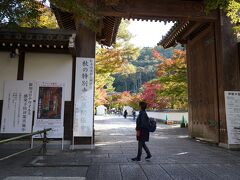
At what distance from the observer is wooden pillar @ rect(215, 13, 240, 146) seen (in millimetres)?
10852

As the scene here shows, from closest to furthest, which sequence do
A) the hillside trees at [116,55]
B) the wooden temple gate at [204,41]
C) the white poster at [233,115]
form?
the white poster at [233,115], the wooden temple gate at [204,41], the hillside trees at [116,55]

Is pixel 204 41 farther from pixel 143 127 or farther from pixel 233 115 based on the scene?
pixel 143 127

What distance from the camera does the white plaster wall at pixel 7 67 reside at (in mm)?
10156

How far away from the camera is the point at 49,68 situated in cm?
1038

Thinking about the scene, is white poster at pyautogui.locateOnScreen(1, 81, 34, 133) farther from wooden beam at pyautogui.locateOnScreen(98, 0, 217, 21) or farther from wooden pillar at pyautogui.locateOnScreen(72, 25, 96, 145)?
wooden beam at pyautogui.locateOnScreen(98, 0, 217, 21)

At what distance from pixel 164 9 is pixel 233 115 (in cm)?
523

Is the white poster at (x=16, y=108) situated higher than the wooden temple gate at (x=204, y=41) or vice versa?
the wooden temple gate at (x=204, y=41)

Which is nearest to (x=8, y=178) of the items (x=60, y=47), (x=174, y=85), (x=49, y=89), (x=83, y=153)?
(x=83, y=153)

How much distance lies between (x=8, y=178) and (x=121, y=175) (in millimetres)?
2534

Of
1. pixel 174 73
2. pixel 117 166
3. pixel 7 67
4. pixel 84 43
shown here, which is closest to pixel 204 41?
pixel 84 43

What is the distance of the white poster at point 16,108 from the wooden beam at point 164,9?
4828 mm

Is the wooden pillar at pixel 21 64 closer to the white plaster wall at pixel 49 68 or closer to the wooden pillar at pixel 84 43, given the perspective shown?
the white plaster wall at pixel 49 68

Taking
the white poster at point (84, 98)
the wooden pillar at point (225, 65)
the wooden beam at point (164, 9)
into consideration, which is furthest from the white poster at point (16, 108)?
the wooden pillar at point (225, 65)

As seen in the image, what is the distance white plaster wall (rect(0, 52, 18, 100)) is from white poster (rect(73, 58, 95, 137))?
2.44 m
